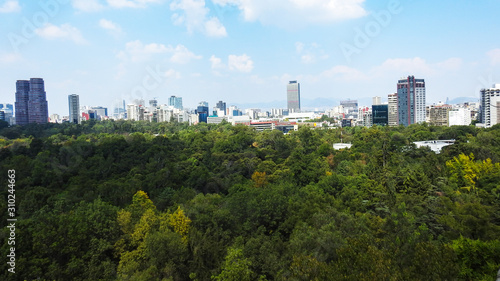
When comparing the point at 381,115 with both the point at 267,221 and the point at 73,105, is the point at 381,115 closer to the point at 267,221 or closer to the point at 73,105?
the point at 267,221

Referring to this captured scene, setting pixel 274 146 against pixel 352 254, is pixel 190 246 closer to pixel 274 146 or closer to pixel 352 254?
pixel 352 254

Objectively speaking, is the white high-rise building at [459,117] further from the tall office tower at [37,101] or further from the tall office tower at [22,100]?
the tall office tower at [22,100]

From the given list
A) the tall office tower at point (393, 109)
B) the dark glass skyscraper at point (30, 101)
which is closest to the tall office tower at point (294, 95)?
the tall office tower at point (393, 109)

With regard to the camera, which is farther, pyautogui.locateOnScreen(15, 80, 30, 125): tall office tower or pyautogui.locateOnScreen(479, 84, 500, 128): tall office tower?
pyautogui.locateOnScreen(15, 80, 30, 125): tall office tower

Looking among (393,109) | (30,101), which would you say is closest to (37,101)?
(30,101)

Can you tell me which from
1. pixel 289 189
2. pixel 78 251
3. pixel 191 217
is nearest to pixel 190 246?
pixel 191 217

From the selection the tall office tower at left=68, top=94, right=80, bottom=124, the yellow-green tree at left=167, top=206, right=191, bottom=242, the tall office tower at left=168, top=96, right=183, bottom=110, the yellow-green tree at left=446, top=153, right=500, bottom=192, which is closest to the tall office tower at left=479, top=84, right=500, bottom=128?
the yellow-green tree at left=446, top=153, right=500, bottom=192

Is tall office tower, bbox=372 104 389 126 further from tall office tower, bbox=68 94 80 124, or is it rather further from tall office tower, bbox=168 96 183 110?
tall office tower, bbox=168 96 183 110
